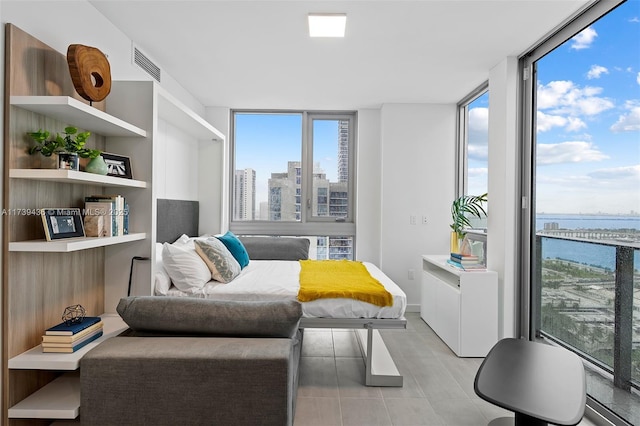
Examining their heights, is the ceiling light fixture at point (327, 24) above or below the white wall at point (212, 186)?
above

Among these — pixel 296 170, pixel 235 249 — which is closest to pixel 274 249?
pixel 235 249

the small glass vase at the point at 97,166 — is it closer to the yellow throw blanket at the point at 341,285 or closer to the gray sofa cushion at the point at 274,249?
the yellow throw blanket at the point at 341,285

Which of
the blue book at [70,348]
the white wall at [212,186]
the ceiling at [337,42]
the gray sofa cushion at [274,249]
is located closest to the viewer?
the blue book at [70,348]

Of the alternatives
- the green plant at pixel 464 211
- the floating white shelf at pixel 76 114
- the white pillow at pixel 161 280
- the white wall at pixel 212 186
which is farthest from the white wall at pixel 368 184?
the floating white shelf at pixel 76 114

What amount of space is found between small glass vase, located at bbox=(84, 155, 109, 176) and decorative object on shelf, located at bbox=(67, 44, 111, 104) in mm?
340

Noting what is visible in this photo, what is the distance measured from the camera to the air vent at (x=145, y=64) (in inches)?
125

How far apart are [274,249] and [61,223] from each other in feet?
8.77

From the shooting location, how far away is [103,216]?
2.23 metres

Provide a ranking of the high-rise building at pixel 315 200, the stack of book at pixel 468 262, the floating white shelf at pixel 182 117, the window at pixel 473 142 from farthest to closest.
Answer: the high-rise building at pixel 315 200 < the window at pixel 473 142 < the stack of book at pixel 468 262 < the floating white shelf at pixel 182 117

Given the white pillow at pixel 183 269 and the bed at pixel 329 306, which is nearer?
the bed at pixel 329 306

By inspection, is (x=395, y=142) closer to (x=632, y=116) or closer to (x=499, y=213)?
(x=499, y=213)

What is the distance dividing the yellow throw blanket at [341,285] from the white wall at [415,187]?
1335mm

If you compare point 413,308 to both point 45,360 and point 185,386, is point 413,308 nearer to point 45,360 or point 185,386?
point 185,386

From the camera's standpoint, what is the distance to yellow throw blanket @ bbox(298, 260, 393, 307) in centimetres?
270
